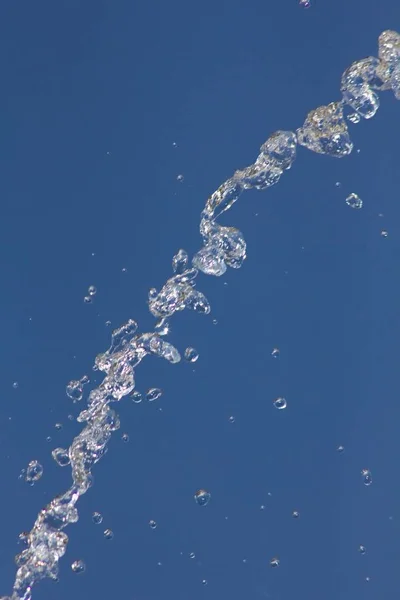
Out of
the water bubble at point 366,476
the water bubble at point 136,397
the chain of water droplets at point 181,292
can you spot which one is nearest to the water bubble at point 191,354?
the chain of water droplets at point 181,292

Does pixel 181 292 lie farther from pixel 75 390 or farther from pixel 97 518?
pixel 97 518

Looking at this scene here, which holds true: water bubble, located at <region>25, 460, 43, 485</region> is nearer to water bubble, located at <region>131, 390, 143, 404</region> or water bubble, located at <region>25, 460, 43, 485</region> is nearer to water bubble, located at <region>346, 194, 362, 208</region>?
water bubble, located at <region>131, 390, 143, 404</region>

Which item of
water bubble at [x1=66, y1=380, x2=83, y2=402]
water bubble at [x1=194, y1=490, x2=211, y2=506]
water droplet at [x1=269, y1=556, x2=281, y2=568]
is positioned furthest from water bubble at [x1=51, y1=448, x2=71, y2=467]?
water droplet at [x1=269, y1=556, x2=281, y2=568]

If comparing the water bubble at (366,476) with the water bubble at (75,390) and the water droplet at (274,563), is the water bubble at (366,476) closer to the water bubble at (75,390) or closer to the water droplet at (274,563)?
the water droplet at (274,563)

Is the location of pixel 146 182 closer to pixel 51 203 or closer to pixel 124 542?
pixel 51 203

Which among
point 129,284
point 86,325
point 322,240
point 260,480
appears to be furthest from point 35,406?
point 322,240

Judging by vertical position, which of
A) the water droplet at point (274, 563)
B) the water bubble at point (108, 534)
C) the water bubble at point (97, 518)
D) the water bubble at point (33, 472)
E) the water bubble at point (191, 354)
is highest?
the water bubble at point (33, 472)

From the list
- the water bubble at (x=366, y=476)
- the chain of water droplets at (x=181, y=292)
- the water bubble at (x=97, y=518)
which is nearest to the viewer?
the chain of water droplets at (x=181, y=292)
